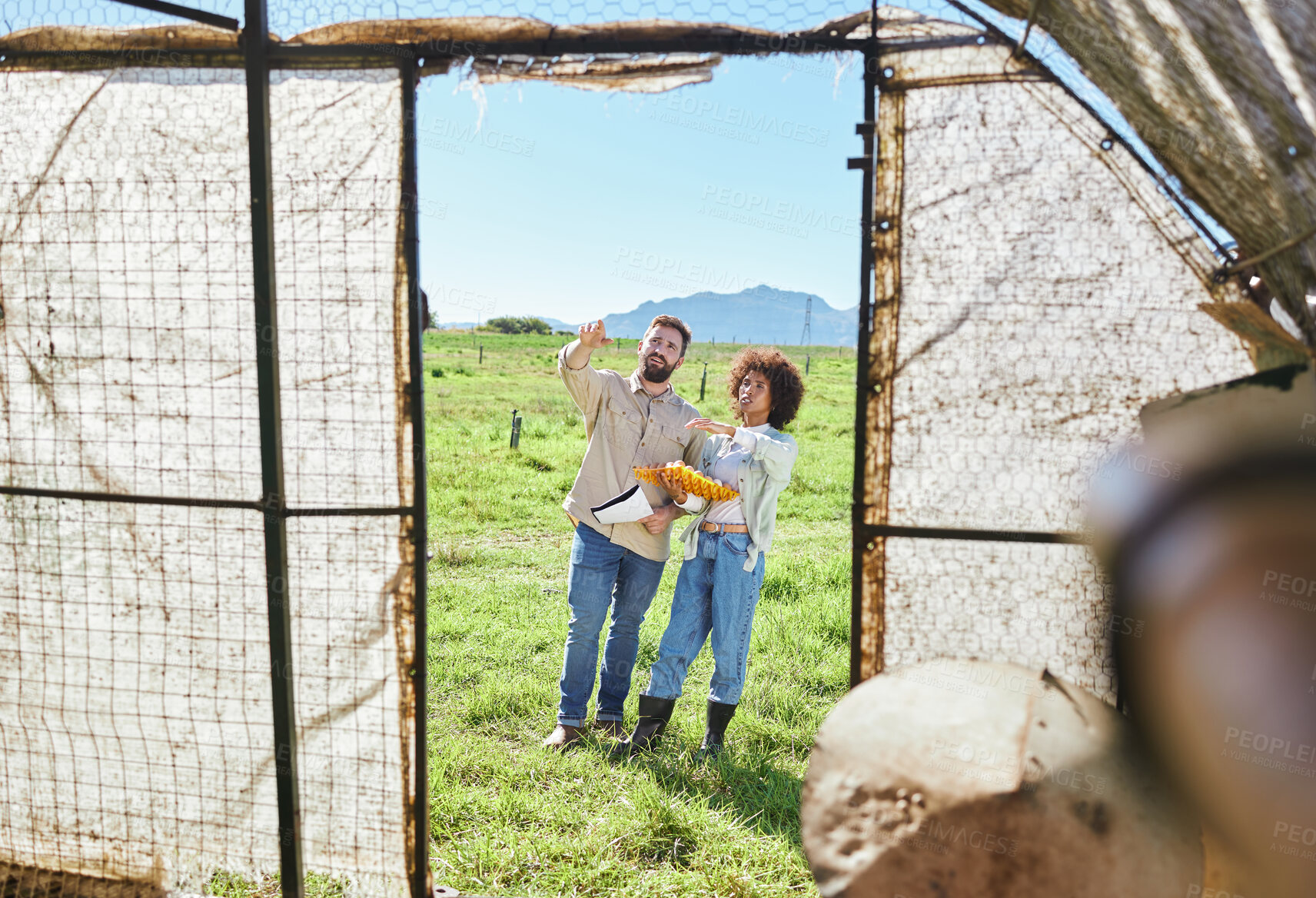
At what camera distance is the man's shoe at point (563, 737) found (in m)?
3.36

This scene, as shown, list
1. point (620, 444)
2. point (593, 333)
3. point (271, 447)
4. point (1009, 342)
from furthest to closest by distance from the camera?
point (620, 444), point (593, 333), point (271, 447), point (1009, 342)

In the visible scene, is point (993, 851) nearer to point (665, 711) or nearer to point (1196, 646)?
point (1196, 646)

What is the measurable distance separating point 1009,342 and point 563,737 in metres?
2.60

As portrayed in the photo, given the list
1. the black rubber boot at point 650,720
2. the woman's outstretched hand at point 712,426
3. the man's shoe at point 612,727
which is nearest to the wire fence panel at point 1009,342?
the woman's outstretched hand at point 712,426

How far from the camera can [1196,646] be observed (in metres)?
1.54

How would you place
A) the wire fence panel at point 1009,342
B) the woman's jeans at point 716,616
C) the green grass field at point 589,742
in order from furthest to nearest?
the woman's jeans at point 716,616 → the green grass field at point 589,742 → the wire fence panel at point 1009,342

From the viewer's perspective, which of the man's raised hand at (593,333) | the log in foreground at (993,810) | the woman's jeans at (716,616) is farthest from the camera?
the woman's jeans at (716,616)

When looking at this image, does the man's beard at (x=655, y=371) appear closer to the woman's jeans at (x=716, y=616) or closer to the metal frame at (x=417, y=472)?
the woman's jeans at (x=716, y=616)

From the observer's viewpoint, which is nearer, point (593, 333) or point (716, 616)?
point (593, 333)

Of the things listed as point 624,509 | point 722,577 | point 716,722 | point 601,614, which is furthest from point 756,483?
point 716,722

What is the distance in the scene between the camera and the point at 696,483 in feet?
10.6

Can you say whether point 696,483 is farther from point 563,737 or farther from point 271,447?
point 271,447

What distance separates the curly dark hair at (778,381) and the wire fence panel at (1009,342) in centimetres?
161

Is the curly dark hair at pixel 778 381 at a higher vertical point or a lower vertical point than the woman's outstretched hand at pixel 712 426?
higher
